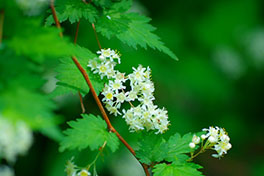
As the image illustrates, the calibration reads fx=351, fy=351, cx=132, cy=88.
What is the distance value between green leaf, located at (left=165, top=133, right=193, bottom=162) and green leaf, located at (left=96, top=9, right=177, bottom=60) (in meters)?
0.40

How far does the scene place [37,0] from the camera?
1453 mm

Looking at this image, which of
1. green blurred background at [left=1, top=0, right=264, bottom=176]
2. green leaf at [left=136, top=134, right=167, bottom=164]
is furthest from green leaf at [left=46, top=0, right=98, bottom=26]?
green blurred background at [left=1, top=0, right=264, bottom=176]

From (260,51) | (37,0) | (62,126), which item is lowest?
(62,126)

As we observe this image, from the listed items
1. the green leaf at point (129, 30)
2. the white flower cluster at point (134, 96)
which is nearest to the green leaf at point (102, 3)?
the green leaf at point (129, 30)

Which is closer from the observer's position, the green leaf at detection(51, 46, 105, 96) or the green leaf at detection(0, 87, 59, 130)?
the green leaf at detection(0, 87, 59, 130)

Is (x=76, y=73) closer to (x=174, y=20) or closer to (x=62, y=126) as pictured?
(x=62, y=126)

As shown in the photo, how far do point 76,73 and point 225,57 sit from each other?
4.41 meters

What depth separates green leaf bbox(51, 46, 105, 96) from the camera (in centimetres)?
157

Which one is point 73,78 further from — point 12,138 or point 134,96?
point 12,138

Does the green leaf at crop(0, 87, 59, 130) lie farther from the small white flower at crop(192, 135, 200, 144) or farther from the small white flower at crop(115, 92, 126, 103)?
the small white flower at crop(192, 135, 200, 144)

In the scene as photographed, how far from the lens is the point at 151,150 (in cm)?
160

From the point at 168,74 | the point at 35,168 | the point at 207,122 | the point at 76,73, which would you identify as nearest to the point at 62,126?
the point at 35,168

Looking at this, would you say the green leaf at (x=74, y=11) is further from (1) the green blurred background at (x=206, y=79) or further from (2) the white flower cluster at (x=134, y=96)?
(1) the green blurred background at (x=206, y=79)

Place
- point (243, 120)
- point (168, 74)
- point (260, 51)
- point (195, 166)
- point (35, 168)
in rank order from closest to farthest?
point (195, 166)
point (35, 168)
point (168, 74)
point (243, 120)
point (260, 51)
